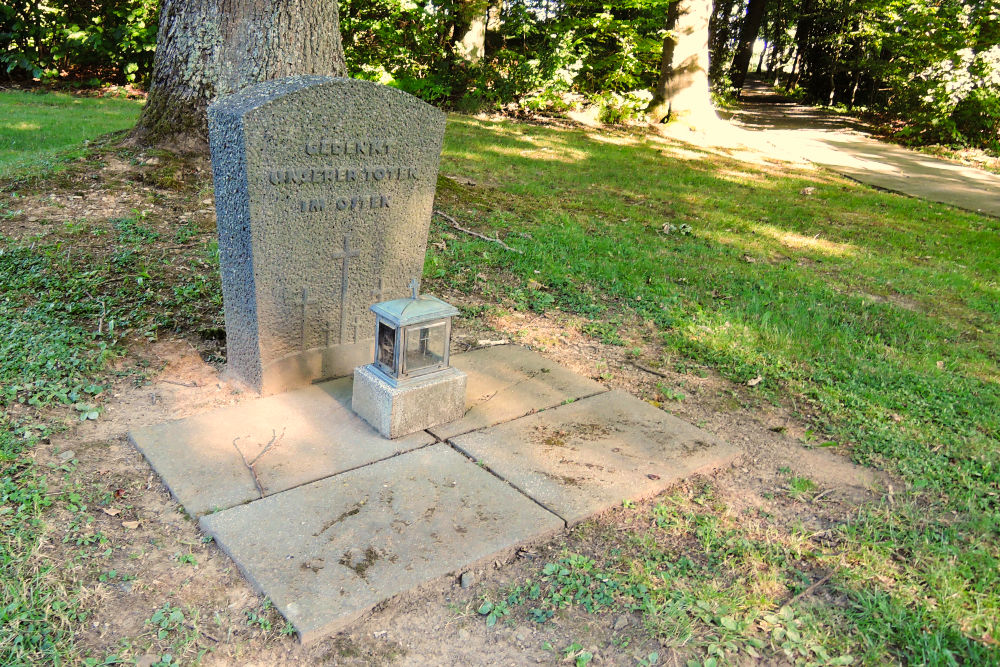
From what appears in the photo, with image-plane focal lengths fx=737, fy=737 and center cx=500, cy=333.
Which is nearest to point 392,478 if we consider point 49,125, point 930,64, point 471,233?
point 471,233

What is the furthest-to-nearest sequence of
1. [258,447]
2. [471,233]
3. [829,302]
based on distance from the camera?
[471,233] → [829,302] → [258,447]

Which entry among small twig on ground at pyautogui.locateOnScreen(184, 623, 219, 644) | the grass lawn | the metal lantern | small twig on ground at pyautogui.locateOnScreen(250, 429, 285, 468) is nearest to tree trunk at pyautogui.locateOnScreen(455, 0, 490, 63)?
the grass lawn

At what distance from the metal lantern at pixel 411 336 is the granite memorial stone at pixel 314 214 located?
1.70 ft

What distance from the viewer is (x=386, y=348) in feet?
11.9

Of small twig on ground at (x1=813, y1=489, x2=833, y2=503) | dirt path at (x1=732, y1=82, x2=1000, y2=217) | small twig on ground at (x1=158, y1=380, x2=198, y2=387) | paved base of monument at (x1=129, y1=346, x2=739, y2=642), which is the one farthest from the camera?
dirt path at (x1=732, y1=82, x2=1000, y2=217)

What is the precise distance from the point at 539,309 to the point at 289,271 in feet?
7.61

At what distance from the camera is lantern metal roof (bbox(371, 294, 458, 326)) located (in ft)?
11.3

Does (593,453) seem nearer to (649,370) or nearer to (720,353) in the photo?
(649,370)

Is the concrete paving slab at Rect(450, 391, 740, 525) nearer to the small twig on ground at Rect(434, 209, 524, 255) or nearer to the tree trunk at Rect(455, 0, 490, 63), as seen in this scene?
the small twig on ground at Rect(434, 209, 524, 255)

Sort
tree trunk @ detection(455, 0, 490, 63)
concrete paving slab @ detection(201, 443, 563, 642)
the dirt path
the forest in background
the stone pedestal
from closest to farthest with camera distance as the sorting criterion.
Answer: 1. concrete paving slab @ detection(201, 443, 563, 642)
2. the stone pedestal
3. the dirt path
4. the forest in background
5. tree trunk @ detection(455, 0, 490, 63)

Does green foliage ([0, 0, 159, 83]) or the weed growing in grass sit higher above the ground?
green foliage ([0, 0, 159, 83])

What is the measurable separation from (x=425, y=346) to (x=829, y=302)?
3989 mm

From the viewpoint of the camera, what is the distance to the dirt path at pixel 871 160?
1109 cm

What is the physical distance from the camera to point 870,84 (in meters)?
21.8
